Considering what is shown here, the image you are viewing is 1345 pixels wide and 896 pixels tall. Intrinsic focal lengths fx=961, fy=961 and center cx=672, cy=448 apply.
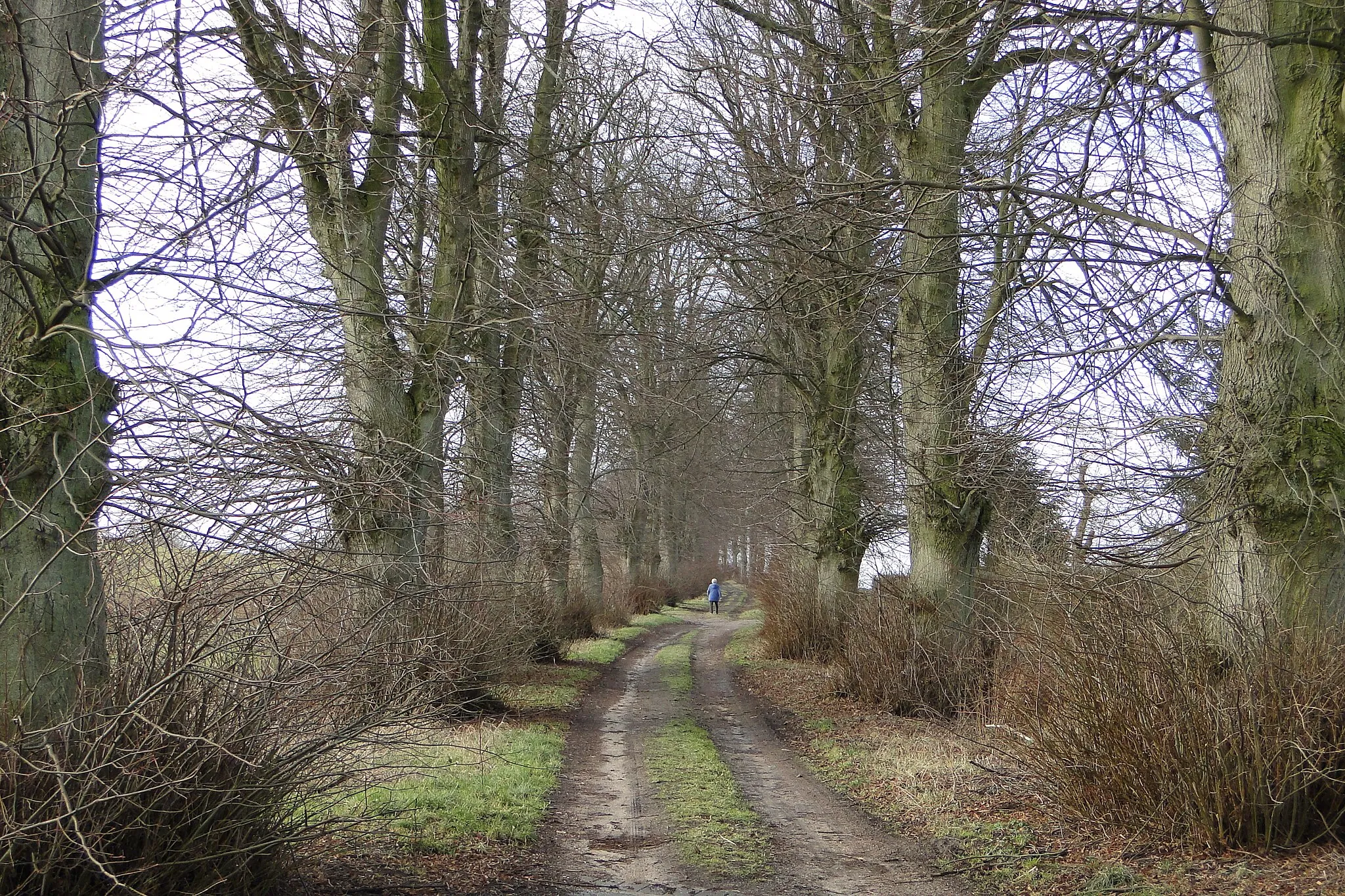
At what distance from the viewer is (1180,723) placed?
596cm

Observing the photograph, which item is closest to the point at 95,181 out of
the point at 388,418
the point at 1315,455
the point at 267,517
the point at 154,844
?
the point at 267,517

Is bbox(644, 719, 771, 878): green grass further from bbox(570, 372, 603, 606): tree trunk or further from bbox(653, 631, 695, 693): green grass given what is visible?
bbox(570, 372, 603, 606): tree trunk

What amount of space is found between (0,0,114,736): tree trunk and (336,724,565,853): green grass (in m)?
1.75

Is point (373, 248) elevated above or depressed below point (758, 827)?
→ above

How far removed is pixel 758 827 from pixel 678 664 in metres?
12.0

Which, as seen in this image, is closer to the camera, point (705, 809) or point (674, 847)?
point (674, 847)

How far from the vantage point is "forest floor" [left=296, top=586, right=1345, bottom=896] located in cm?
577

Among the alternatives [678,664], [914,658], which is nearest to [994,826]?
[914,658]

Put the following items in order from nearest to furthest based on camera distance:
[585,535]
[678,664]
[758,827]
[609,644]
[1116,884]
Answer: [1116,884]
[758,827]
[678,664]
[609,644]
[585,535]

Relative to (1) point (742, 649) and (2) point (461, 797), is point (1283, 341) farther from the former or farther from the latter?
(1) point (742, 649)

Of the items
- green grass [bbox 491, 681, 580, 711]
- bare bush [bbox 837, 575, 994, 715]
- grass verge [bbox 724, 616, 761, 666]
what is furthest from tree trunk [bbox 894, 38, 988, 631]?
grass verge [bbox 724, 616, 761, 666]

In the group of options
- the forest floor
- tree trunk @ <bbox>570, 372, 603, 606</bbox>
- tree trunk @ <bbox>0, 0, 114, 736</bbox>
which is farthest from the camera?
tree trunk @ <bbox>570, 372, 603, 606</bbox>

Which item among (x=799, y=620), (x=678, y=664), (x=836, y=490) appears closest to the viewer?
→ (x=836, y=490)

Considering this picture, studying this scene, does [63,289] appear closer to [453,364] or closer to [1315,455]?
[453,364]
